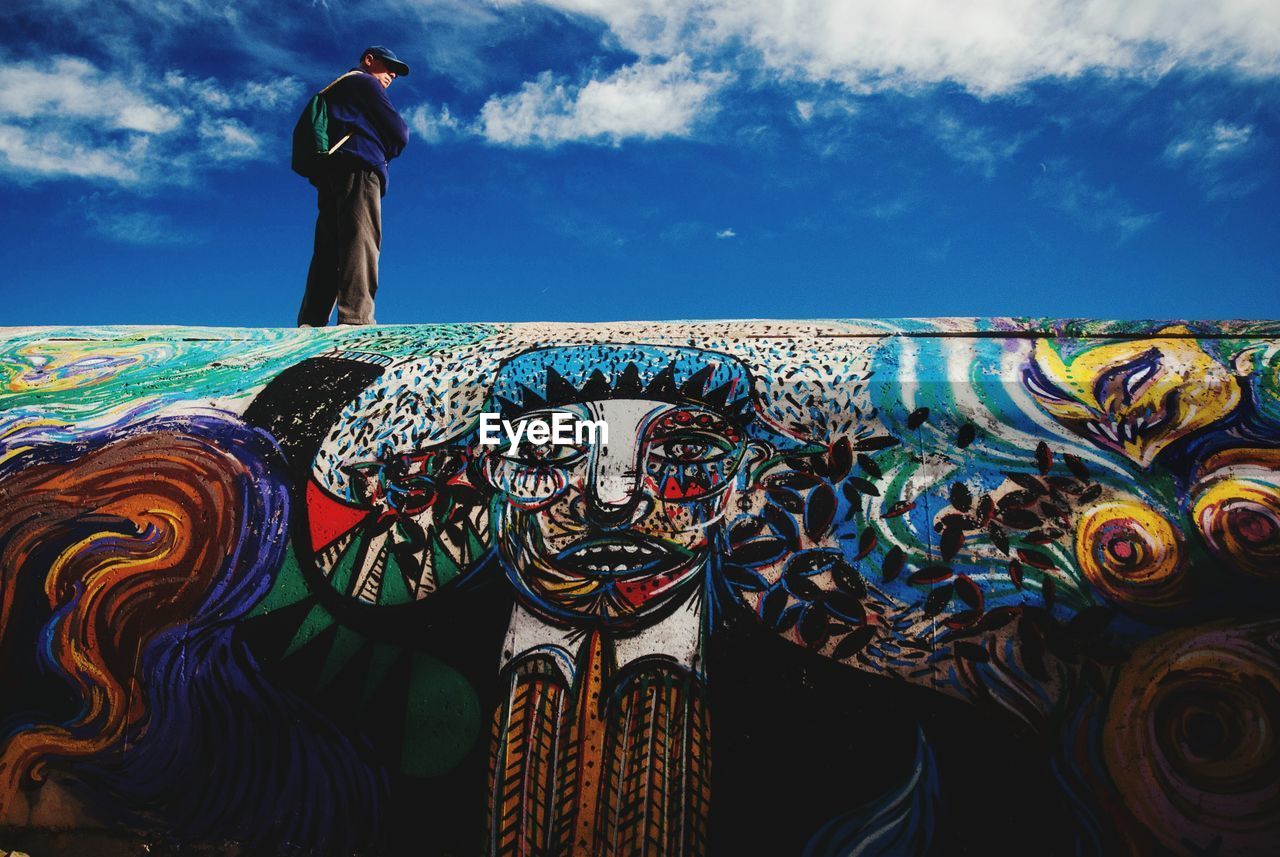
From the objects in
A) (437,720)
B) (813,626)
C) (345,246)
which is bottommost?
(437,720)

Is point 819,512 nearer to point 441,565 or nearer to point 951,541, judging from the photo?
point 951,541

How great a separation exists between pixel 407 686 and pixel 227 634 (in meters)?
0.47

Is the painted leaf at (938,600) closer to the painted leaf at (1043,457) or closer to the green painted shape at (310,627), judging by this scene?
the painted leaf at (1043,457)

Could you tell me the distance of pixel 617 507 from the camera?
1786 mm

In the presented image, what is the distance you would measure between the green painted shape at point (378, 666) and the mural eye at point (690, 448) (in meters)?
0.73

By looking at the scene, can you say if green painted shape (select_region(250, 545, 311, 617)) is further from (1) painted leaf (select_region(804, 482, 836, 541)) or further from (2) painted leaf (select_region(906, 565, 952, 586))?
(2) painted leaf (select_region(906, 565, 952, 586))

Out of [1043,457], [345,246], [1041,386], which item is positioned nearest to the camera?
[1043,457]

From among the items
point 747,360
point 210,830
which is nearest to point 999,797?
point 747,360

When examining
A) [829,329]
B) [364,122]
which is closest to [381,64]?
[364,122]

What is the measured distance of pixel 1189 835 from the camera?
4.61ft

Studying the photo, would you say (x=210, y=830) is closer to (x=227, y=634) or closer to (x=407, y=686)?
(x=227, y=634)

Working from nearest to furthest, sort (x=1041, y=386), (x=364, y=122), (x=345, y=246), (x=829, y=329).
A: (x=1041, y=386), (x=829, y=329), (x=345, y=246), (x=364, y=122)

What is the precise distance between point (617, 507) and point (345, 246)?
2.95 m

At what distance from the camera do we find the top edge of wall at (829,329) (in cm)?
188
